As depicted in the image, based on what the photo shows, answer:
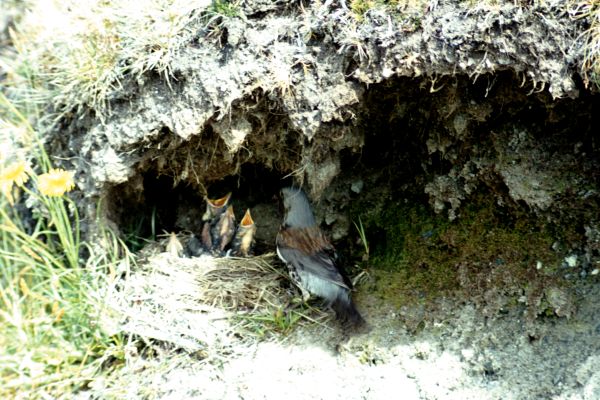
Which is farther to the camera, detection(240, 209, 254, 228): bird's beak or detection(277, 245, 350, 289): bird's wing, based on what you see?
detection(240, 209, 254, 228): bird's beak

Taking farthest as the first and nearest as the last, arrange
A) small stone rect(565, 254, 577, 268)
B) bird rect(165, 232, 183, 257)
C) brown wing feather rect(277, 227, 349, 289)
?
bird rect(165, 232, 183, 257), brown wing feather rect(277, 227, 349, 289), small stone rect(565, 254, 577, 268)

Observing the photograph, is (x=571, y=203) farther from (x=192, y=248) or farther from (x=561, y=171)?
(x=192, y=248)

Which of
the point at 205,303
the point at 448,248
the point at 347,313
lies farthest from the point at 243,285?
the point at 448,248

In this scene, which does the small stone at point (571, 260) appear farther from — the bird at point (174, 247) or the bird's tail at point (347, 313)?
the bird at point (174, 247)

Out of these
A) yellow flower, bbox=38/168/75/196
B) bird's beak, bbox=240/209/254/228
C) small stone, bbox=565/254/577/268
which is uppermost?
yellow flower, bbox=38/168/75/196

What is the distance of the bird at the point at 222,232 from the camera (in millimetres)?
5438

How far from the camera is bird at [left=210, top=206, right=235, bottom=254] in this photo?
544cm

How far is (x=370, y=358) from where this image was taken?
4363mm

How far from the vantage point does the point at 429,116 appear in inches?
179

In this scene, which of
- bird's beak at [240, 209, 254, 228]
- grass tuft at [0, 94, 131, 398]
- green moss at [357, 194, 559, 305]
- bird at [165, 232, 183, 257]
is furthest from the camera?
bird's beak at [240, 209, 254, 228]

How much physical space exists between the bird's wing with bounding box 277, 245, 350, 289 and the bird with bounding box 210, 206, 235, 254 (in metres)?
0.50

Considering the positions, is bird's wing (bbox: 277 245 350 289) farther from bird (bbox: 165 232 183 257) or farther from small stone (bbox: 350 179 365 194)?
bird (bbox: 165 232 183 257)

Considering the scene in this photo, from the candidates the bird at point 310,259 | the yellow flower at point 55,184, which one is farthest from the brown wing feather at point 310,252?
the yellow flower at point 55,184

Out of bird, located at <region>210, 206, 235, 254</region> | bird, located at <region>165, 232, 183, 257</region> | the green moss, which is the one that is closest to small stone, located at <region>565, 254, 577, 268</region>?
the green moss
